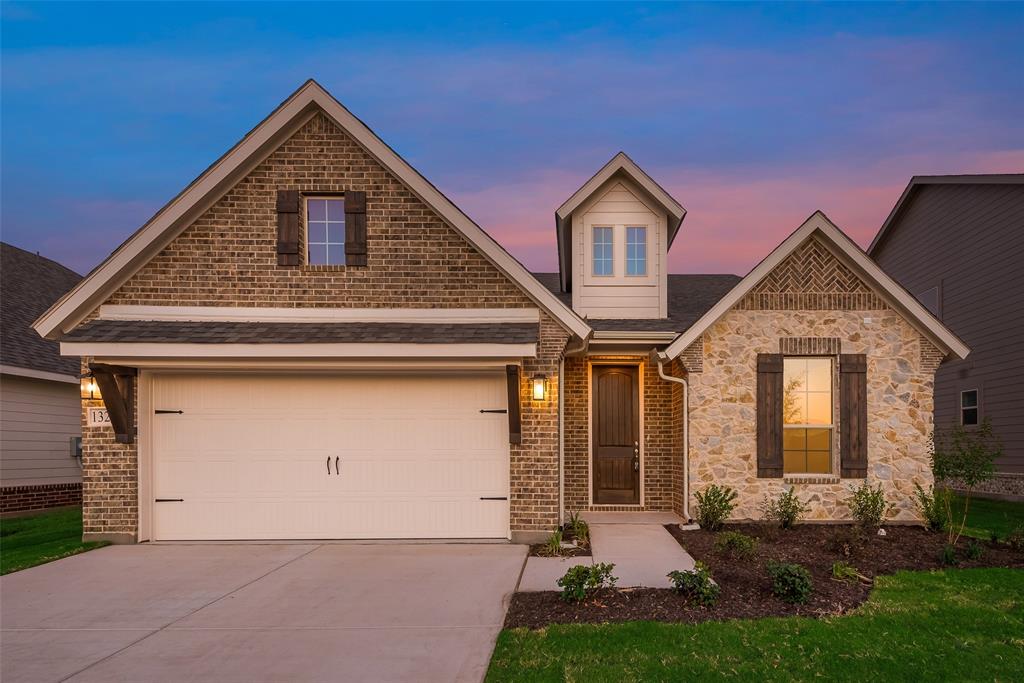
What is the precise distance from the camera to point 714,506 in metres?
9.70

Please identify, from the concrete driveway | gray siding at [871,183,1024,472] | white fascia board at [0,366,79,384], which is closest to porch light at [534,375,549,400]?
the concrete driveway

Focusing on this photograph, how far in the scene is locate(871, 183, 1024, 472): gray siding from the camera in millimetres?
14547

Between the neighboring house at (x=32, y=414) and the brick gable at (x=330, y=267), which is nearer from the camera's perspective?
the brick gable at (x=330, y=267)

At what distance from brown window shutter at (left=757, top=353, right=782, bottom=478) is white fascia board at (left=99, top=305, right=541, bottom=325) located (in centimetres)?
379

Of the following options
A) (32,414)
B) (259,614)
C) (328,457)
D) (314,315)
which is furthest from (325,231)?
(32,414)

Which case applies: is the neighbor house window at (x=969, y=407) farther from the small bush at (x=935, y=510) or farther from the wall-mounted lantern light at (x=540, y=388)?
the wall-mounted lantern light at (x=540, y=388)

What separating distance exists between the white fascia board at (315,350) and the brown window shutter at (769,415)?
3967mm

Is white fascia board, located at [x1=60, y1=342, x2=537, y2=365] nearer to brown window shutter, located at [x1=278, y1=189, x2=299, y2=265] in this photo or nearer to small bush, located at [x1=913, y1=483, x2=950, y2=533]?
brown window shutter, located at [x1=278, y1=189, x2=299, y2=265]

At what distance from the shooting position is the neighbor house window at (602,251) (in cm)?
1208

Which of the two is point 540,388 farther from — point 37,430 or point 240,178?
point 37,430

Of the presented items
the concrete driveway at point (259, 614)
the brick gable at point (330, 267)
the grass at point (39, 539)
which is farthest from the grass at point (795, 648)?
the grass at point (39, 539)

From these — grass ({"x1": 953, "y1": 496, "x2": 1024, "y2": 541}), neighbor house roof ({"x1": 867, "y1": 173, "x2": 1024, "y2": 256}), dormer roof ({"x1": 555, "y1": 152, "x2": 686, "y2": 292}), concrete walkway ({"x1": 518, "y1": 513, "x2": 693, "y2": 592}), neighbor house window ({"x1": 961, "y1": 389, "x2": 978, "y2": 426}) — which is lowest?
grass ({"x1": 953, "y1": 496, "x2": 1024, "y2": 541})

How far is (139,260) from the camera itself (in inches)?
364

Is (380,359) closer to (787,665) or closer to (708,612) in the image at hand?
(708,612)
